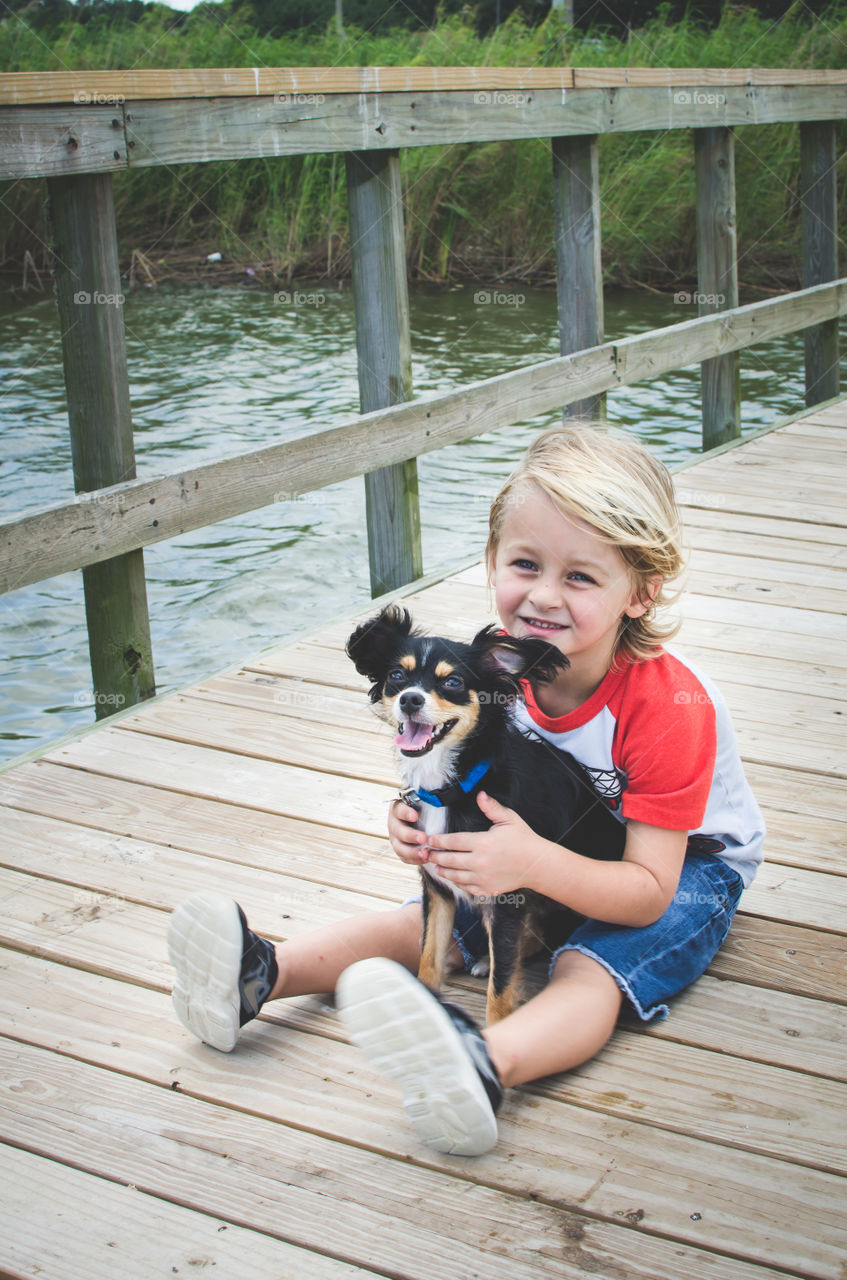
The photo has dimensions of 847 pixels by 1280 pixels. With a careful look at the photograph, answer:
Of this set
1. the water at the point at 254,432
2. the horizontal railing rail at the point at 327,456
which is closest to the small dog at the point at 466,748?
the horizontal railing rail at the point at 327,456

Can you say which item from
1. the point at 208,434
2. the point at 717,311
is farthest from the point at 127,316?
the point at 717,311

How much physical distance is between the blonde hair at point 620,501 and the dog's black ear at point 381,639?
305mm

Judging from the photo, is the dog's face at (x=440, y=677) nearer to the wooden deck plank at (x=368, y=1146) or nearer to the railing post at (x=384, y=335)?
the wooden deck plank at (x=368, y=1146)

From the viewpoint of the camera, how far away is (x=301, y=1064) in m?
2.01

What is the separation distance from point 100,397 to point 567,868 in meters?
2.09

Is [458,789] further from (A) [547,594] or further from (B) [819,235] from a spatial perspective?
(B) [819,235]

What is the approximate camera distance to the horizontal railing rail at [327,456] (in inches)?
124

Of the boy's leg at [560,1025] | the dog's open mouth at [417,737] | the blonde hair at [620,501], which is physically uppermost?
the blonde hair at [620,501]

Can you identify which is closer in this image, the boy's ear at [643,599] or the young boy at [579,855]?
the young boy at [579,855]

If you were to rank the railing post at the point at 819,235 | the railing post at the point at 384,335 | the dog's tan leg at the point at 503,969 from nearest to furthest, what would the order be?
the dog's tan leg at the point at 503,969 < the railing post at the point at 384,335 < the railing post at the point at 819,235

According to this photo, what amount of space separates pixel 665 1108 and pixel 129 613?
7.59 ft

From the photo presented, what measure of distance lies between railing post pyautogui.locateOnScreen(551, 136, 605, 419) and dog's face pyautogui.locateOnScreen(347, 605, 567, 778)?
144 inches

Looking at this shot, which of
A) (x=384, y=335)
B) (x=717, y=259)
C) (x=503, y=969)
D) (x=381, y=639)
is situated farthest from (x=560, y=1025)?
(x=717, y=259)

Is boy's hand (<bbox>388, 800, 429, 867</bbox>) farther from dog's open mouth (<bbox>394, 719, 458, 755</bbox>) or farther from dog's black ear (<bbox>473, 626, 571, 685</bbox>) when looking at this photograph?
dog's black ear (<bbox>473, 626, 571, 685</bbox>)
